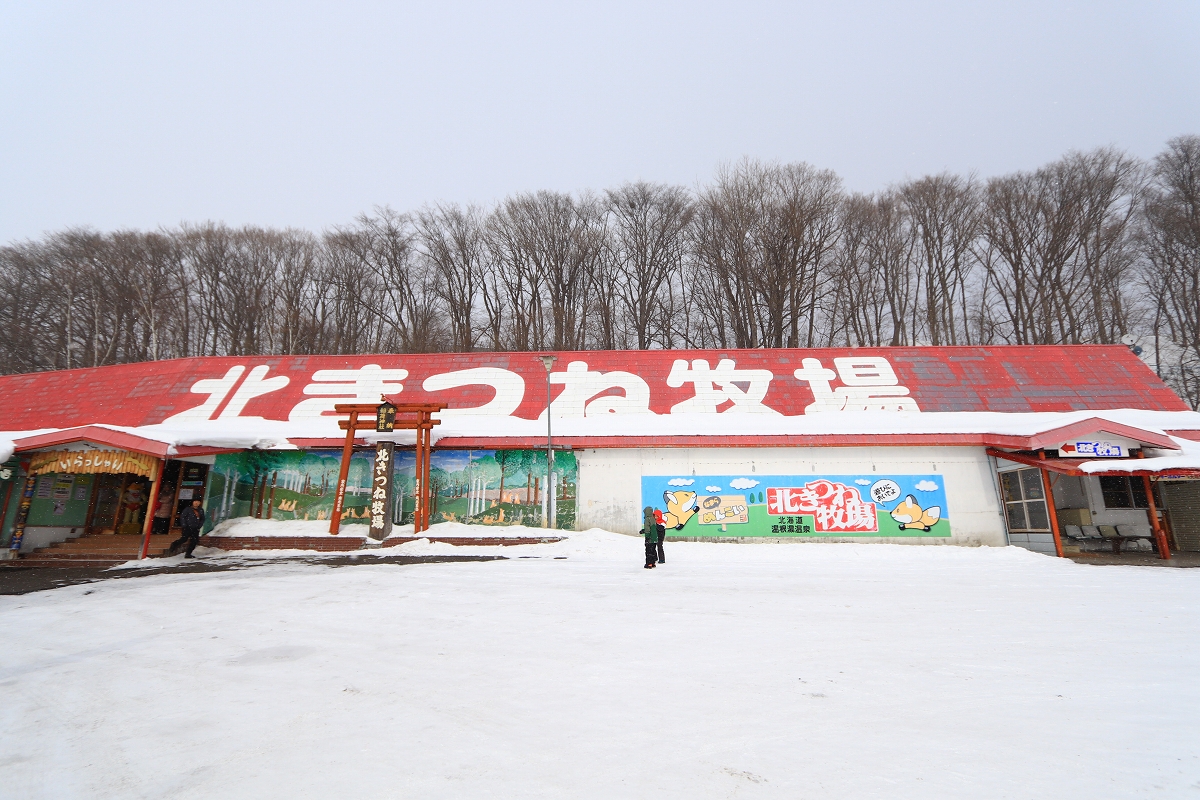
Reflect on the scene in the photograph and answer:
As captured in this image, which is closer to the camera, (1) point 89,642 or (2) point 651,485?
(1) point 89,642

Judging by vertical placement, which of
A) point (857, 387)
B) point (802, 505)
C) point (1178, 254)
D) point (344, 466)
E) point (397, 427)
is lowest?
point (802, 505)

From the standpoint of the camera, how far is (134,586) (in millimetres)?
10641

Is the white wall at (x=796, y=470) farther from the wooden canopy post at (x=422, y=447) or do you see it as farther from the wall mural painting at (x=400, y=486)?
the wooden canopy post at (x=422, y=447)

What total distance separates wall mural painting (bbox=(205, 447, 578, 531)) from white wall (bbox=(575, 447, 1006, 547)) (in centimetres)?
74

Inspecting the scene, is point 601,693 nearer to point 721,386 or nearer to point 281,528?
point 281,528

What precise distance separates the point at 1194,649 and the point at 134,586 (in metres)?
15.5

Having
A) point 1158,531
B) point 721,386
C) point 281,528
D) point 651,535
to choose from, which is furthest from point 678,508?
point 1158,531

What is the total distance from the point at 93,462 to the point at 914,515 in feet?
71.8

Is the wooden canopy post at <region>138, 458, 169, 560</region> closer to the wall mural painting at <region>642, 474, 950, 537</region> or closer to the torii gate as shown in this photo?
the torii gate

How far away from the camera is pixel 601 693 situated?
4.86 meters

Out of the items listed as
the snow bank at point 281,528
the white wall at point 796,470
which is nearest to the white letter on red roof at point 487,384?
the white wall at point 796,470

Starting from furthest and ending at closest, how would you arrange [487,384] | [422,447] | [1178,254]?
[1178,254] → [487,384] → [422,447]

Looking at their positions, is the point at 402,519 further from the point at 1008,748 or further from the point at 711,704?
the point at 1008,748

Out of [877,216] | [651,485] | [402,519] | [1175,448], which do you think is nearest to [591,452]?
[651,485]
